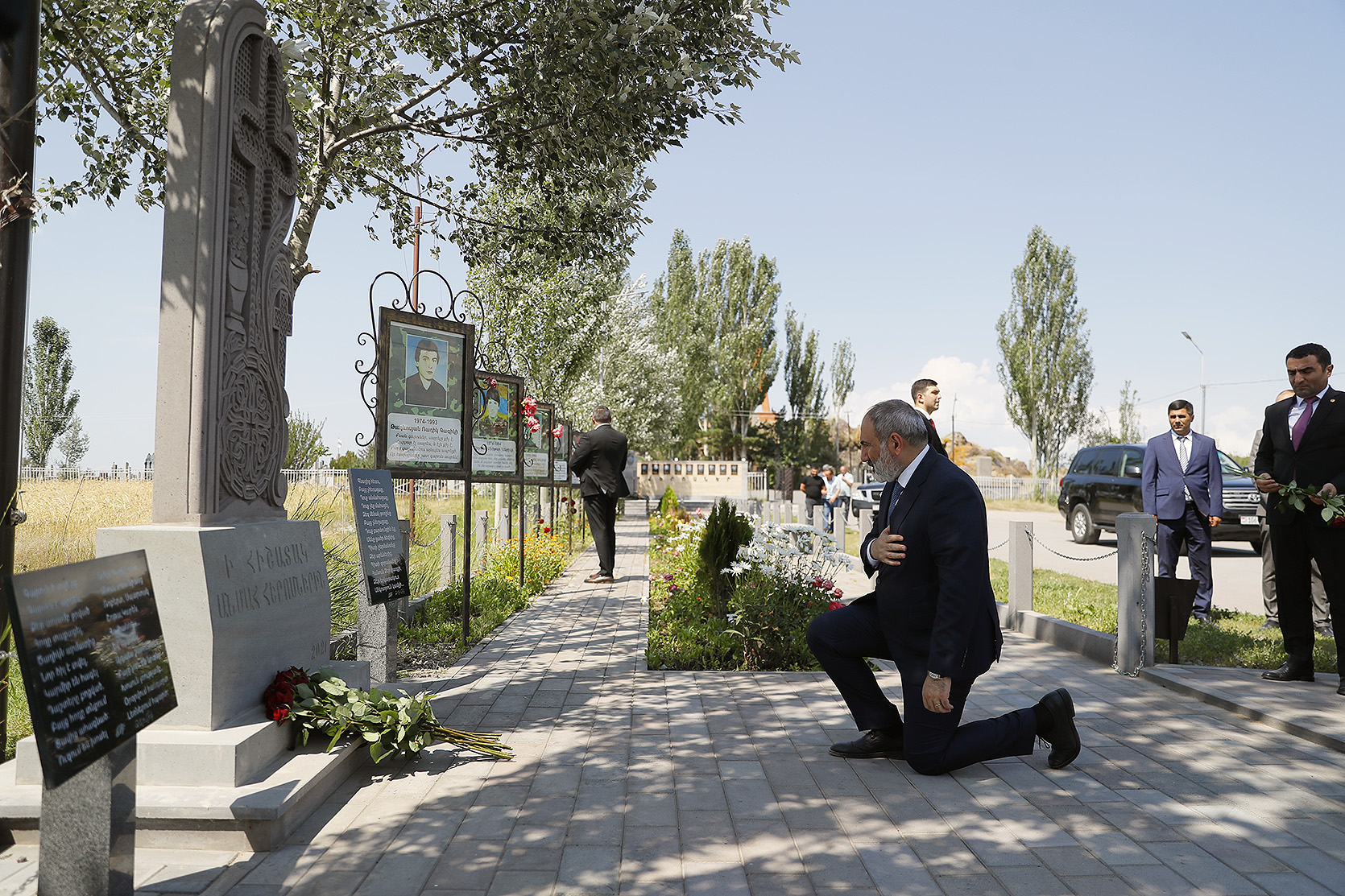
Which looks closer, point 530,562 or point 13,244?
point 13,244

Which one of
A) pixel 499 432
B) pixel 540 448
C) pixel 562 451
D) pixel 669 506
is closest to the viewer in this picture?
pixel 499 432

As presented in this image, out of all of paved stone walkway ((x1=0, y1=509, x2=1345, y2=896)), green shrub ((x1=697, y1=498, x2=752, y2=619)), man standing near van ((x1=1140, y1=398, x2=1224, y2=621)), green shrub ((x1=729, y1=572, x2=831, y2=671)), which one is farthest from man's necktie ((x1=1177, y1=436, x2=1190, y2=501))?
green shrub ((x1=697, y1=498, x2=752, y2=619))

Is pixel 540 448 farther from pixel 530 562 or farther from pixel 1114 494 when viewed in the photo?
pixel 1114 494

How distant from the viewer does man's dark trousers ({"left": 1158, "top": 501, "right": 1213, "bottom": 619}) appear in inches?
335

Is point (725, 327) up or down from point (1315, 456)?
up

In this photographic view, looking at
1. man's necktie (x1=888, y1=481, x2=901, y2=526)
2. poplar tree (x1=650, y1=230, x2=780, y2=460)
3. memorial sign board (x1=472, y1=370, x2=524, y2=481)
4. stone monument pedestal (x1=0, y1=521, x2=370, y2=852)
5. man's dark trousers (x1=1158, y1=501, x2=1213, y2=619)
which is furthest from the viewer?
poplar tree (x1=650, y1=230, x2=780, y2=460)

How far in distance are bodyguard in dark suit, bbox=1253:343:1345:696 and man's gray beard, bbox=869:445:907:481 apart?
334cm

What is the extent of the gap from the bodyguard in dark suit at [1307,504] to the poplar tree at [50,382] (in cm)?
5323

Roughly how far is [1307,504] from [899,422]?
3.57 m

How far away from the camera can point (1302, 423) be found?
6.17 meters

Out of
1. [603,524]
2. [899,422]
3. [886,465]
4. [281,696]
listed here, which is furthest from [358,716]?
[603,524]

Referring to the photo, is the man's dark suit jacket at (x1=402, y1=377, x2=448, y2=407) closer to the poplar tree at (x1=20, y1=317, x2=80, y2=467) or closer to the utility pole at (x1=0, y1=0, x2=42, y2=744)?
the utility pole at (x1=0, y1=0, x2=42, y2=744)

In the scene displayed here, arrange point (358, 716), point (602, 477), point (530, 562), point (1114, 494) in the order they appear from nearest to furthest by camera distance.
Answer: point (358, 716) → point (602, 477) → point (530, 562) → point (1114, 494)

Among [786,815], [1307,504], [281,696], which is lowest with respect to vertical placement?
[786,815]
